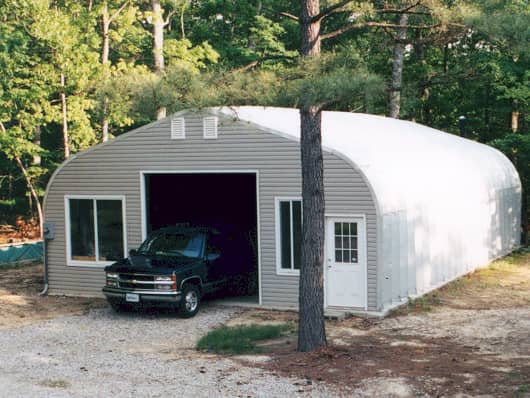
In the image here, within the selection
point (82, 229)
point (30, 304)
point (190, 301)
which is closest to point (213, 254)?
point (190, 301)

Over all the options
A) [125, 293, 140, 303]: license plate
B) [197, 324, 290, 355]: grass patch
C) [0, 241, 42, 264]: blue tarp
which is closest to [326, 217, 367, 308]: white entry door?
[197, 324, 290, 355]: grass patch

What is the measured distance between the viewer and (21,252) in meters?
24.4

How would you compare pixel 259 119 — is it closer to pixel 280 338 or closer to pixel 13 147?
pixel 280 338

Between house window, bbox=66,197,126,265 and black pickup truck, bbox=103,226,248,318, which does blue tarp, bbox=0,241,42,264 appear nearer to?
house window, bbox=66,197,126,265

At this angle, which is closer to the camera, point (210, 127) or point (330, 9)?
point (330, 9)

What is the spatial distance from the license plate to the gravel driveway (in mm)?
410

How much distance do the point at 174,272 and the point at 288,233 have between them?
2.66 meters

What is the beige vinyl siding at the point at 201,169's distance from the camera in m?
15.4

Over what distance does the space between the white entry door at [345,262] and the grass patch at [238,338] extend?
5.76 ft

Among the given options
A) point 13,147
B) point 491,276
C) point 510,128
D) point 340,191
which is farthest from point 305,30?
point 510,128

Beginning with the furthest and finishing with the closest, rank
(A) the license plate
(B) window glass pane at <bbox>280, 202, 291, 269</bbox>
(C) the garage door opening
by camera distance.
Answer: (C) the garage door opening → (B) window glass pane at <bbox>280, 202, 291, 269</bbox> → (A) the license plate

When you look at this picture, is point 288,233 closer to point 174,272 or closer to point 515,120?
point 174,272

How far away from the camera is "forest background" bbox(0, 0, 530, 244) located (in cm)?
1123

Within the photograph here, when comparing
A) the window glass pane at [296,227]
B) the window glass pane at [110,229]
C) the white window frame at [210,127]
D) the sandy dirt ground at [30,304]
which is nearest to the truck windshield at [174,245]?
the window glass pane at [110,229]
